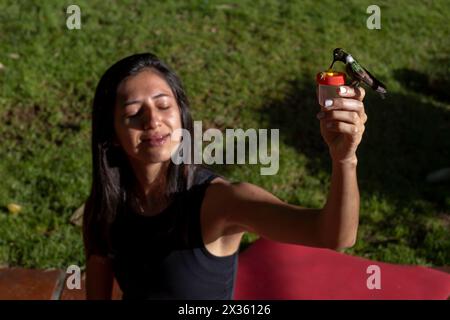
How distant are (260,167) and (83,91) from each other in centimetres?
155

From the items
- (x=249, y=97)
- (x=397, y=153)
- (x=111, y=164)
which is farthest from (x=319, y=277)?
(x=249, y=97)

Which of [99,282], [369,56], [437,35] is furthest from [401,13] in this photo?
[99,282]

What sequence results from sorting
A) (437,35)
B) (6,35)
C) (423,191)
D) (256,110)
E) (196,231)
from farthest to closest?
(437,35) → (6,35) → (256,110) → (423,191) → (196,231)

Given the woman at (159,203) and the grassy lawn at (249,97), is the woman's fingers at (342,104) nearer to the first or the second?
the woman at (159,203)

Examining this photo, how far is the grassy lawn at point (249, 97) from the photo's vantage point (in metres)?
3.74

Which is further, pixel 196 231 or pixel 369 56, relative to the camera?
pixel 369 56

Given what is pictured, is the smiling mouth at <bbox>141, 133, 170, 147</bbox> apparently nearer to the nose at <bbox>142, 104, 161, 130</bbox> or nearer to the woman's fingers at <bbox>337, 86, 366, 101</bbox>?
the nose at <bbox>142, 104, 161, 130</bbox>

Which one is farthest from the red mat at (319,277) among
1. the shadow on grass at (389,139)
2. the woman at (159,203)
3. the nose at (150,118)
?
the shadow on grass at (389,139)

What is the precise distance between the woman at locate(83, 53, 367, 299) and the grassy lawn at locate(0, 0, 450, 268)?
53.0 inches

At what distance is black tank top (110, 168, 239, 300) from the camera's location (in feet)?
6.51

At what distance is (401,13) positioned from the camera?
6.05 meters

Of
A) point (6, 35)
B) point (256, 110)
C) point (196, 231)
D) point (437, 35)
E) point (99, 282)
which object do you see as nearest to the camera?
point (196, 231)
